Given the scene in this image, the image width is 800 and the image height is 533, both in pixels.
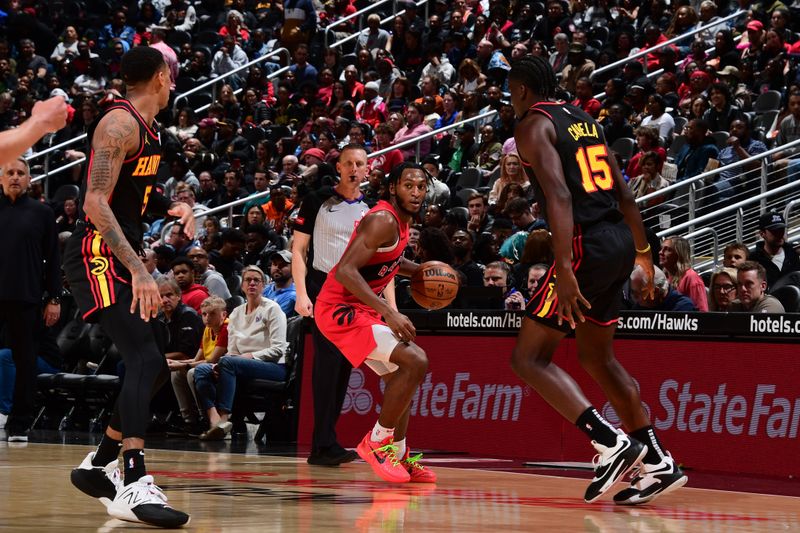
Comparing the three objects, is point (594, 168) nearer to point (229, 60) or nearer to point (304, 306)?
point (304, 306)

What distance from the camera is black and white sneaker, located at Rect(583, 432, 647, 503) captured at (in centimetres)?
572

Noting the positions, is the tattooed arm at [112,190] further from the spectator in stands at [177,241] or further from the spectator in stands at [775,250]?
the spectator in stands at [177,241]

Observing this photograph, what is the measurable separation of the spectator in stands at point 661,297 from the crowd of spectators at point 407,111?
0.06 feet

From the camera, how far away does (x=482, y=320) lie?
927cm

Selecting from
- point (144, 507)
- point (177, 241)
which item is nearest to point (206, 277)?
point (177, 241)

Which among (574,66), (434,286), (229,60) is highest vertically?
(229,60)

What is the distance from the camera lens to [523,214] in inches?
484

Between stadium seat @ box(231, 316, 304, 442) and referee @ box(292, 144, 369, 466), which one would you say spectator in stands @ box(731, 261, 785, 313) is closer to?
referee @ box(292, 144, 369, 466)

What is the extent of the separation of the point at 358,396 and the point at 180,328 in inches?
98.6

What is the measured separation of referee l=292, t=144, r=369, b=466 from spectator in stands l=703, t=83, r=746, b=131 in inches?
259

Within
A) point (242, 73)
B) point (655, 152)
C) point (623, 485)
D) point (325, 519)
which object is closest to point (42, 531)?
point (325, 519)

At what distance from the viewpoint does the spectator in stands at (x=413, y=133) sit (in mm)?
16906

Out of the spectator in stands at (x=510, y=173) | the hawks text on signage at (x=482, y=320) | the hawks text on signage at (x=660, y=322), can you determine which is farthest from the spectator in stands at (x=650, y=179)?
the hawks text on signage at (x=660, y=322)

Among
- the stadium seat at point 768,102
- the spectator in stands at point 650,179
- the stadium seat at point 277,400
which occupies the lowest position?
the stadium seat at point 277,400
